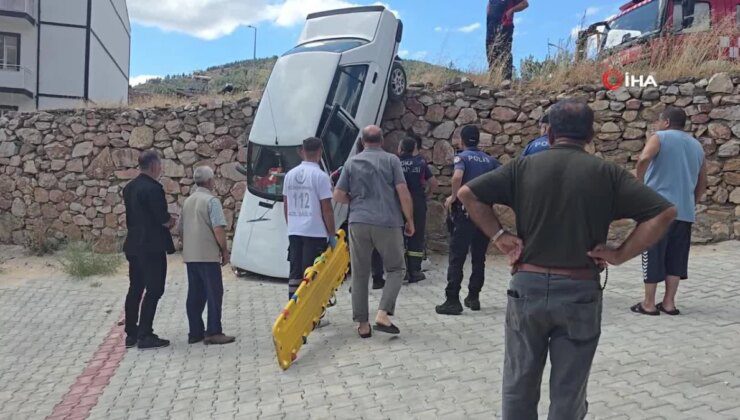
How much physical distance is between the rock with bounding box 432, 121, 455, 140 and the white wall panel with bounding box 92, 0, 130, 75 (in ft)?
82.6

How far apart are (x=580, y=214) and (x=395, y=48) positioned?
730 centimetres

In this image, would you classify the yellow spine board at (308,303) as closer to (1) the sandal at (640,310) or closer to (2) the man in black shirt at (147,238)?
(2) the man in black shirt at (147,238)

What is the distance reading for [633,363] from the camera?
4.34 meters

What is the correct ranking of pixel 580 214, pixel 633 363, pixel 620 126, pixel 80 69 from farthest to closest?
pixel 80 69, pixel 620 126, pixel 633 363, pixel 580 214

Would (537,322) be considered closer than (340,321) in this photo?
Yes

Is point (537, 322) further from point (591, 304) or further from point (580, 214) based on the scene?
point (580, 214)

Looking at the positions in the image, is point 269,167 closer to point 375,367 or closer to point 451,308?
point 451,308

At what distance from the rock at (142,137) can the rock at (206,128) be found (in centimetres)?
100

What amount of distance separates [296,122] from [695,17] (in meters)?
7.48

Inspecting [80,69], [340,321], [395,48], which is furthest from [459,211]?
[80,69]

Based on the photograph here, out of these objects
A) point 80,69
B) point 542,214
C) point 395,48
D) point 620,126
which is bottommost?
point 542,214

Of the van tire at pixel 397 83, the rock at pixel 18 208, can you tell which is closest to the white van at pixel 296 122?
the van tire at pixel 397 83

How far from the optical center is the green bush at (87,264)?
939cm

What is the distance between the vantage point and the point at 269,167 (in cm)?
838
